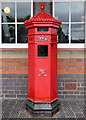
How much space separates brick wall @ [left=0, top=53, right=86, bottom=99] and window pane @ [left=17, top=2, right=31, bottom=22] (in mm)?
1217

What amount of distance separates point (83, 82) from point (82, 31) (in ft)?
4.92

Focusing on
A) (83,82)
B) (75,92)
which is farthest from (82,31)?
(75,92)

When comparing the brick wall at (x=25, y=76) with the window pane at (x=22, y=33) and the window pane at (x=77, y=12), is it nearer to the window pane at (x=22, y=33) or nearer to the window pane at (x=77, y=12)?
the window pane at (x=22, y=33)

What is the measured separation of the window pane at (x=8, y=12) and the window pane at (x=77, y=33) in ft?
5.94

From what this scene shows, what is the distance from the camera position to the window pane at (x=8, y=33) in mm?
4980

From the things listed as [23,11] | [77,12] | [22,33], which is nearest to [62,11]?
[77,12]

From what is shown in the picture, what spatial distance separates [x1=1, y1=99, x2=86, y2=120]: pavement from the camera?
12.2 feet

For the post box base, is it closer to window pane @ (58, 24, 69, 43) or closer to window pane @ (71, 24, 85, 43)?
window pane @ (58, 24, 69, 43)

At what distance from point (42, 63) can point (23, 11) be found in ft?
6.62

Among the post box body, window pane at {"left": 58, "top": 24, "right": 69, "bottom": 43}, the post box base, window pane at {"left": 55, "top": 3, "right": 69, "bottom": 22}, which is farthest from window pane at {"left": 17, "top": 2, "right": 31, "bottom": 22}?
the post box base

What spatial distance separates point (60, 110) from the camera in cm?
409

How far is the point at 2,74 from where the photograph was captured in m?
4.97

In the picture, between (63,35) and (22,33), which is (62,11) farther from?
(22,33)

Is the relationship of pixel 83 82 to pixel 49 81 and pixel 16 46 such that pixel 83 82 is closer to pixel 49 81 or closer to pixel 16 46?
pixel 49 81
